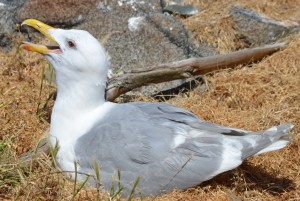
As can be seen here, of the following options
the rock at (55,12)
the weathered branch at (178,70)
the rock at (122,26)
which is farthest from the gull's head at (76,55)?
the rock at (55,12)

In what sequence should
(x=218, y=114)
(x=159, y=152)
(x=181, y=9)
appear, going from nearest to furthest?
(x=159, y=152), (x=218, y=114), (x=181, y=9)

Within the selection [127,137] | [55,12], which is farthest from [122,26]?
[127,137]

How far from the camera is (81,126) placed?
13.5 feet

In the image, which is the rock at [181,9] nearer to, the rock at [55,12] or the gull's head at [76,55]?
the rock at [55,12]

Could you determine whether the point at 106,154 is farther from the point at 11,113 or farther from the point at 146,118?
the point at 11,113

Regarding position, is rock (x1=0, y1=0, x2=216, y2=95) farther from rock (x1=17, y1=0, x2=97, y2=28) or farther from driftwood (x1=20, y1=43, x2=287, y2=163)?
driftwood (x1=20, y1=43, x2=287, y2=163)

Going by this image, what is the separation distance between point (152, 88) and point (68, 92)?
1.60 meters

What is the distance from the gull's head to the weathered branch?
93 cm

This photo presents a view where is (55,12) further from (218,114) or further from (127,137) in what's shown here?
(127,137)

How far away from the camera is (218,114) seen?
5051 mm

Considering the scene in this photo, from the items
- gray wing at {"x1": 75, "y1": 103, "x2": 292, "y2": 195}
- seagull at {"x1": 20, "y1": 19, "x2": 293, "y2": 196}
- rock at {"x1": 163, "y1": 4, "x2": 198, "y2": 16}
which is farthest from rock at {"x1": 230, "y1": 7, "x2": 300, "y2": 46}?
gray wing at {"x1": 75, "y1": 103, "x2": 292, "y2": 195}

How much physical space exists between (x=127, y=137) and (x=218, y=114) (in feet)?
4.44

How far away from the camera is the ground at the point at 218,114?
12.4 feet

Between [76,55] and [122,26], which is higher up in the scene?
[76,55]
